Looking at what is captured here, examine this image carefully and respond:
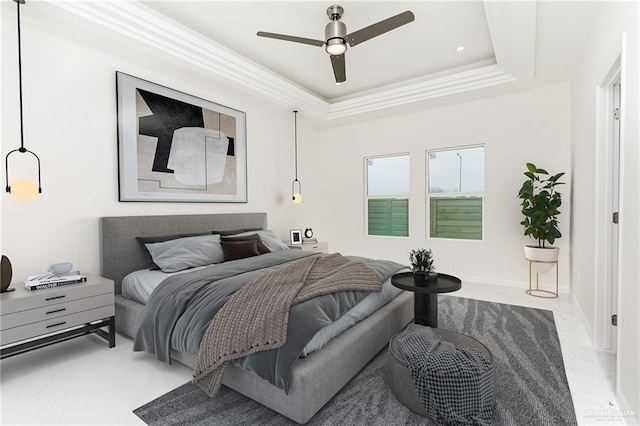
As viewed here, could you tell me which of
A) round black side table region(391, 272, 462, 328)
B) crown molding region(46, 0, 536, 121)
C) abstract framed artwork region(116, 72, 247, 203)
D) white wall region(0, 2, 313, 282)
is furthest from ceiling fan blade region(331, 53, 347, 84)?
round black side table region(391, 272, 462, 328)

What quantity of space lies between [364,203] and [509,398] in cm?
419

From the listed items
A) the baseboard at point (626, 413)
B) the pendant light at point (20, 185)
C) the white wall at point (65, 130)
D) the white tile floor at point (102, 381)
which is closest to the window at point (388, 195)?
the white tile floor at point (102, 381)

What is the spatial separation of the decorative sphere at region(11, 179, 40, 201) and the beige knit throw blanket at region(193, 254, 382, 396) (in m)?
1.80

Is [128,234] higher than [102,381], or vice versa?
[128,234]

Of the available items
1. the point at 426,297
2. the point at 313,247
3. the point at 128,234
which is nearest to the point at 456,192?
the point at 313,247

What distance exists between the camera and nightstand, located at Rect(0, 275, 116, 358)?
85.8 inches

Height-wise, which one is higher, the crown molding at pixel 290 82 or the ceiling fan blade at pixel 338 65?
the crown molding at pixel 290 82

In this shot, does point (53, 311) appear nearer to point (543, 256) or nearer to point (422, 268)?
point (422, 268)

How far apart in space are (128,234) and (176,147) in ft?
3.72

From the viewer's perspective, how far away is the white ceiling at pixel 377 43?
282 centimetres

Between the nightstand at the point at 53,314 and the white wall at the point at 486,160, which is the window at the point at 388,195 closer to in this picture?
the white wall at the point at 486,160

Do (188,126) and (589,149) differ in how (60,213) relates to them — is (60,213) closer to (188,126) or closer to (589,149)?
(188,126)

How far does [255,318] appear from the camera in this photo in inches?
73.5

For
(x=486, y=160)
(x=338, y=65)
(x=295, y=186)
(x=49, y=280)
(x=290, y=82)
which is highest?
(x=290, y=82)
